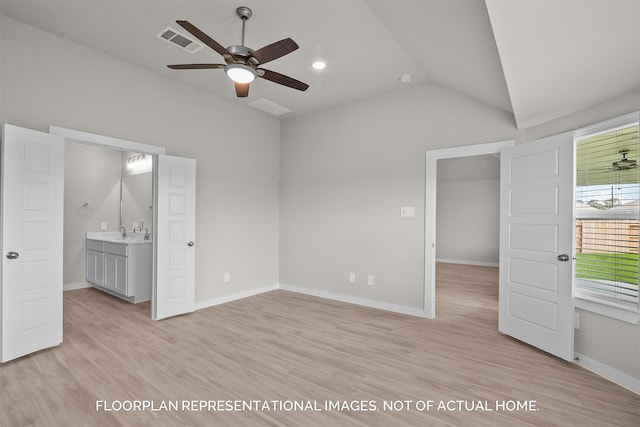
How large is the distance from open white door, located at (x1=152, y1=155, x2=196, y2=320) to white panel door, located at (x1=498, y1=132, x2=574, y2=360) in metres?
3.86

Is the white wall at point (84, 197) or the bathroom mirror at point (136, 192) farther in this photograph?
the bathroom mirror at point (136, 192)

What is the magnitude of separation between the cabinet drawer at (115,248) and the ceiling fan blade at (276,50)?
3.59 metres

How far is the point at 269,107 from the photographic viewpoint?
484 cm

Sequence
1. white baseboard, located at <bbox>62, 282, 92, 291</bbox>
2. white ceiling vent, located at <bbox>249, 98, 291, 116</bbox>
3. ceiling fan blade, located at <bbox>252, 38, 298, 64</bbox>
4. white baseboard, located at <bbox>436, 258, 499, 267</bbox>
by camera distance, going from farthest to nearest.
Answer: white baseboard, located at <bbox>436, 258, 499, 267</bbox> < white baseboard, located at <bbox>62, 282, 92, 291</bbox> < white ceiling vent, located at <bbox>249, 98, 291, 116</bbox> < ceiling fan blade, located at <bbox>252, 38, 298, 64</bbox>

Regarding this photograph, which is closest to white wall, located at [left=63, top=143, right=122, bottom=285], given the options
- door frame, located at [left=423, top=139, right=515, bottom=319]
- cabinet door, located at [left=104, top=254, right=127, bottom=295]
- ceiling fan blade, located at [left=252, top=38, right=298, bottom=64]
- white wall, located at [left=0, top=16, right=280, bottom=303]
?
cabinet door, located at [left=104, top=254, right=127, bottom=295]

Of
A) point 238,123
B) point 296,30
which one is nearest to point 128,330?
point 238,123

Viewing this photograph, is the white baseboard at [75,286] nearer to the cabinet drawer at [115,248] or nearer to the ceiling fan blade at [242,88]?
the cabinet drawer at [115,248]

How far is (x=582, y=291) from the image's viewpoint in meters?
2.77

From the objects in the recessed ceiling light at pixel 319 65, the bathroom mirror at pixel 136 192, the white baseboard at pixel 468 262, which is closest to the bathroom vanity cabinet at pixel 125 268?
the bathroom mirror at pixel 136 192

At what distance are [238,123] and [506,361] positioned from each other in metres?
4.59

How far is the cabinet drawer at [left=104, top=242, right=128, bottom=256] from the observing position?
4445mm

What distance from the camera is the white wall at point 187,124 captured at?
286 centimetres

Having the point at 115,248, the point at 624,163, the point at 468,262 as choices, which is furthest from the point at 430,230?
the point at 468,262

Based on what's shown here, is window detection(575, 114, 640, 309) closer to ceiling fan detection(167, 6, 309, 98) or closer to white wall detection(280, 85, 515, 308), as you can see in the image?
white wall detection(280, 85, 515, 308)
